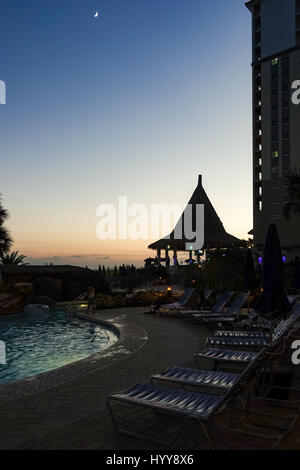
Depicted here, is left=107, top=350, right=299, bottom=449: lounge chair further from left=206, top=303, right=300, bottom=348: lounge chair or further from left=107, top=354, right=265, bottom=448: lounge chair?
left=206, top=303, right=300, bottom=348: lounge chair

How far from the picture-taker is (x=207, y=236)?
35.3 m

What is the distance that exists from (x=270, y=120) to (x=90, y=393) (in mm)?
51852

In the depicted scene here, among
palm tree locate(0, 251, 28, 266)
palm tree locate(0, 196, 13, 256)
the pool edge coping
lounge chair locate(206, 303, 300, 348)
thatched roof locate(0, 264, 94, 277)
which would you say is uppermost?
palm tree locate(0, 196, 13, 256)

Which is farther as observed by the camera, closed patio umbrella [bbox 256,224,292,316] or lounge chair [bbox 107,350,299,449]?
closed patio umbrella [bbox 256,224,292,316]

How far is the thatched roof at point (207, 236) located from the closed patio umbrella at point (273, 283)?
1073 inches

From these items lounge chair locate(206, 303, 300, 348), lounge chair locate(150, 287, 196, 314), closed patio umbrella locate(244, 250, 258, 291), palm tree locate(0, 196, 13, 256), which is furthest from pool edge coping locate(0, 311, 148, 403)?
palm tree locate(0, 196, 13, 256)

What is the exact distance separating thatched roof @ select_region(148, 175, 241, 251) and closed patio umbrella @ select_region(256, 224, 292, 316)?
2725 cm

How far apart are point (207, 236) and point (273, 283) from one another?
2992cm

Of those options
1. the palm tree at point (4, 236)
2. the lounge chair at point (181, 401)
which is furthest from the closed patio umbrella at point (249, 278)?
the palm tree at point (4, 236)

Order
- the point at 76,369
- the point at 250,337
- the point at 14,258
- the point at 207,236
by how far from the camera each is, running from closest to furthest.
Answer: the point at 76,369, the point at 250,337, the point at 14,258, the point at 207,236

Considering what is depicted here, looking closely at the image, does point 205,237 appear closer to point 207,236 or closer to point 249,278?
point 207,236

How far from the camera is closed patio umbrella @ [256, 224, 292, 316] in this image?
17.9 feet

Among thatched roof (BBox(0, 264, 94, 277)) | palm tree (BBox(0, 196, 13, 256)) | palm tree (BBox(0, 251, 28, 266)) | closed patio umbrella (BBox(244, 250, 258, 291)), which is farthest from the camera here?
palm tree (BBox(0, 251, 28, 266))

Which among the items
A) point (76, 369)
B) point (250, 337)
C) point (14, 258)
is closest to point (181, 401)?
point (76, 369)
